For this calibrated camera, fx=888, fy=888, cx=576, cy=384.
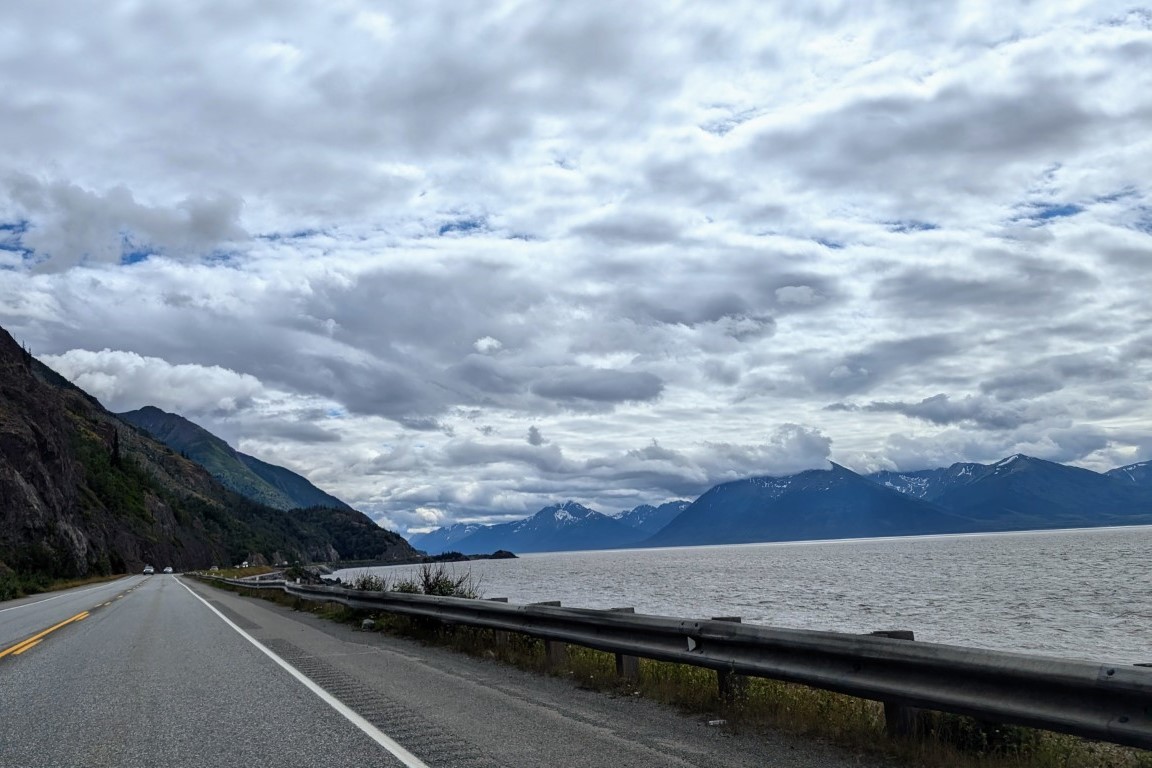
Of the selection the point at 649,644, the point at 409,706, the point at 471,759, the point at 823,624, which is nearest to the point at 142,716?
the point at 409,706

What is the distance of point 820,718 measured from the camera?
25.4 ft

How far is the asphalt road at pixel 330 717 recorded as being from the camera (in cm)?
666

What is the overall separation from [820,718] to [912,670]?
1.60m

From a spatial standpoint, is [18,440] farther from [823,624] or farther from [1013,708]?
[1013,708]

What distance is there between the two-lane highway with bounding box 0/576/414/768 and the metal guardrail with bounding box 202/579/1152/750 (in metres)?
3.23

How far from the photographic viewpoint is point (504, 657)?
1272 centimetres

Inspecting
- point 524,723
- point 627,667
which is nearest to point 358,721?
point 524,723

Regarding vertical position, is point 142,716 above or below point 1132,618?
above

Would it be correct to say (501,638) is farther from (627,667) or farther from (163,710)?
(163,710)

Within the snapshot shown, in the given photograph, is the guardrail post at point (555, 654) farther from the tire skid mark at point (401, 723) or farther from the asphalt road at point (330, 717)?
the tire skid mark at point (401, 723)

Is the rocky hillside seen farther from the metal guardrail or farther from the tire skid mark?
the metal guardrail

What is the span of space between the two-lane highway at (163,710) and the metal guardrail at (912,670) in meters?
3.23

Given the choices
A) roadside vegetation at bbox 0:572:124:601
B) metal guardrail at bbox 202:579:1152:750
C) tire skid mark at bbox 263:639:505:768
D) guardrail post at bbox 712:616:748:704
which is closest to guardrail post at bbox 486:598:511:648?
tire skid mark at bbox 263:639:505:768

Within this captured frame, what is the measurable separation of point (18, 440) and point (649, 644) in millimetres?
80880
